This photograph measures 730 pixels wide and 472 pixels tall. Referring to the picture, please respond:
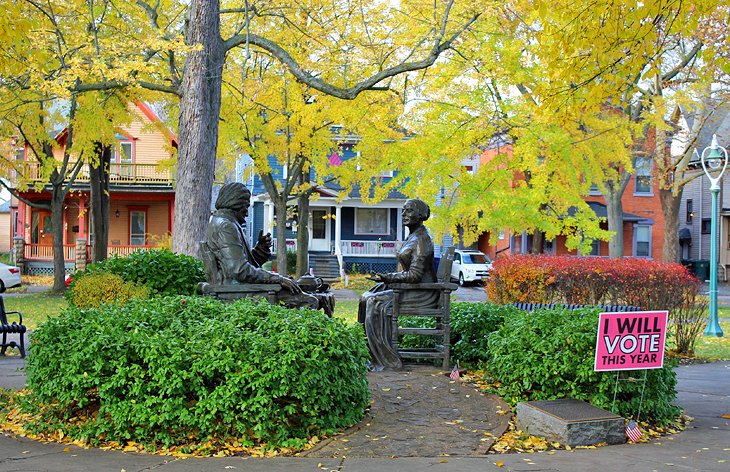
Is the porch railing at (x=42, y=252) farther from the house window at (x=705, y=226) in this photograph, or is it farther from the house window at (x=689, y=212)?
the house window at (x=705, y=226)

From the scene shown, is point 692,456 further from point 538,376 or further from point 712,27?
point 712,27

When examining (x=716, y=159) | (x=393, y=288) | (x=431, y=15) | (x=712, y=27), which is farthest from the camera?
(x=712, y=27)

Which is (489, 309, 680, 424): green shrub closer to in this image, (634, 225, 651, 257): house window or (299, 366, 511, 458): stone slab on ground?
(299, 366, 511, 458): stone slab on ground

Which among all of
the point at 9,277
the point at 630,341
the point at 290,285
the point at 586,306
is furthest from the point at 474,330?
the point at 9,277

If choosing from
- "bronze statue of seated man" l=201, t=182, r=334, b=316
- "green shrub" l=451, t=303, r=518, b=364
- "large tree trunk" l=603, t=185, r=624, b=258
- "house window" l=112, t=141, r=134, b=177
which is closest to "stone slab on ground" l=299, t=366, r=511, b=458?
"green shrub" l=451, t=303, r=518, b=364

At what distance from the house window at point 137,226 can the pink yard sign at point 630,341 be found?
37.2 metres

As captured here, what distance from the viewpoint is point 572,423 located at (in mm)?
6672

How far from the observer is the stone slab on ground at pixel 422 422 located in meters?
6.41

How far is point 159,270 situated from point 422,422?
703 cm

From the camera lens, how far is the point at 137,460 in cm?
598

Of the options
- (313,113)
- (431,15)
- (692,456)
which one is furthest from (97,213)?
(692,456)

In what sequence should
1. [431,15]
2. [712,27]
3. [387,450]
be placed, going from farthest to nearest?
[712,27] < [431,15] < [387,450]

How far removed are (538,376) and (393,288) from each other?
2817 mm

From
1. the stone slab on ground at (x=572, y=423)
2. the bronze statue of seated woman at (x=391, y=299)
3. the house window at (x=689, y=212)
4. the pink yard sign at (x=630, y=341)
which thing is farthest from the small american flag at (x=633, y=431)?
the house window at (x=689, y=212)
